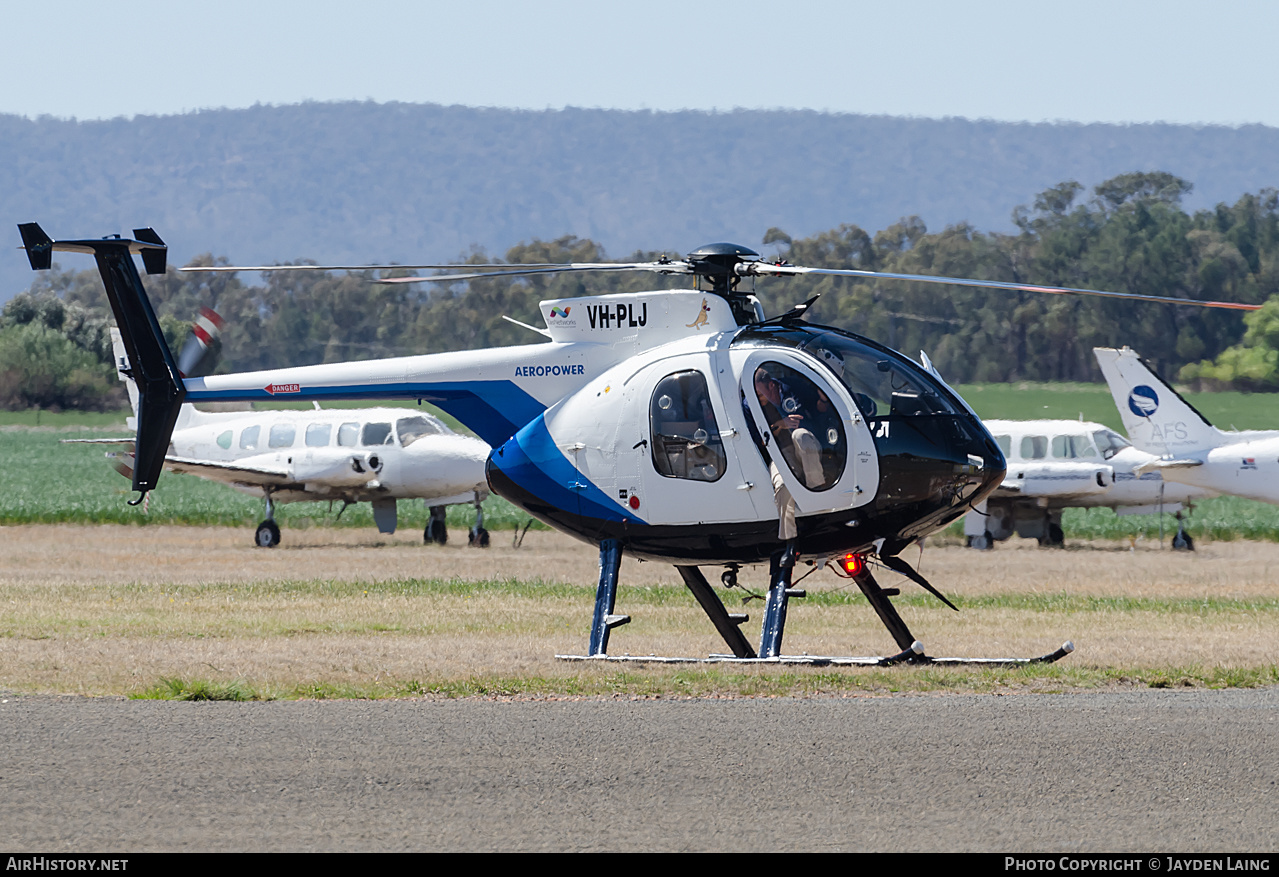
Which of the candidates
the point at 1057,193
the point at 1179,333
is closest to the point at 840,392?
the point at 1179,333

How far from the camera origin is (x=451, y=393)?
1395 cm

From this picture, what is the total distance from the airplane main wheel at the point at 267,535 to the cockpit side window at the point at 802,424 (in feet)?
59.2

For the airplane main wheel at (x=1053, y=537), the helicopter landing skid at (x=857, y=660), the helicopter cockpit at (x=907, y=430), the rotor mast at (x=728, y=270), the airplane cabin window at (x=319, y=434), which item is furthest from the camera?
the airplane main wheel at (x=1053, y=537)

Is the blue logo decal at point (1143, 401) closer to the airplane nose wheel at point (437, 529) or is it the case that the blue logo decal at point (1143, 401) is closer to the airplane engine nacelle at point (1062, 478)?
the airplane engine nacelle at point (1062, 478)

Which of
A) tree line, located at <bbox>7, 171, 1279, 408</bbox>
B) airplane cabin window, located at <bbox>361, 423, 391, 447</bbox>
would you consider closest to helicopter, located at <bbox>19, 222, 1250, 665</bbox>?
airplane cabin window, located at <bbox>361, 423, 391, 447</bbox>

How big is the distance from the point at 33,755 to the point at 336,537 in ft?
77.3

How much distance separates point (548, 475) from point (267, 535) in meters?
16.8

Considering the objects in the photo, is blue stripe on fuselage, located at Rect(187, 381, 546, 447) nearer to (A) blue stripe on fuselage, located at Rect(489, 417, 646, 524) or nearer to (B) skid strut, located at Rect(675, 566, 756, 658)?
(A) blue stripe on fuselage, located at Rect(489, 417, 646, 524)

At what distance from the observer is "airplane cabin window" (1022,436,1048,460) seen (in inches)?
1197

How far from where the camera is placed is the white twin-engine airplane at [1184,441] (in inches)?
1078

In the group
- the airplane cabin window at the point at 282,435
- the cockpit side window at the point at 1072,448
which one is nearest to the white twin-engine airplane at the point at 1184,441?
the cockpit side window at the point at 1072,448

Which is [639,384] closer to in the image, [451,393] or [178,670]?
[451,393]

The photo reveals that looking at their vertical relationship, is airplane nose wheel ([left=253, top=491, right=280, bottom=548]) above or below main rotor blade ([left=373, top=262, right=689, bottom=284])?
below

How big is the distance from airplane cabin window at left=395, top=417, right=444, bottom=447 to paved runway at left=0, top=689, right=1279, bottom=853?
62.9 ft
